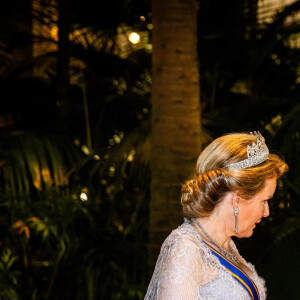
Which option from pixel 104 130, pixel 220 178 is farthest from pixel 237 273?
pixel 104 130

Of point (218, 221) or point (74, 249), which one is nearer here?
point (218, 221)

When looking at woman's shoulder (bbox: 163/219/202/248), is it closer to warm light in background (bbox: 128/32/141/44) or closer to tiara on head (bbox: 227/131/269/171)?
tiara on head (bbox: 227/131/269/171)

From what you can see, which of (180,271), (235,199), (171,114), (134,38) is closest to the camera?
(180,271)

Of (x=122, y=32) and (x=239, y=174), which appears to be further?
(x=122, y=32)

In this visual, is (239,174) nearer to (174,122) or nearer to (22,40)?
(174,122)

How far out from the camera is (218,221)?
2.17m

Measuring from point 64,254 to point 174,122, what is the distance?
65.1 inches

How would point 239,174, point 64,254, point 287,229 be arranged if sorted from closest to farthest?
point 239,174, point 287,229, point 64,254

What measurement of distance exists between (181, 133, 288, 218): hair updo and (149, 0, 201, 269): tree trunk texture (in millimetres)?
1024

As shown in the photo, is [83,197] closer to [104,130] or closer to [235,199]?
[104,130]

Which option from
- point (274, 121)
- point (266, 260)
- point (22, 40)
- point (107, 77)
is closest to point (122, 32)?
point (107, 77)

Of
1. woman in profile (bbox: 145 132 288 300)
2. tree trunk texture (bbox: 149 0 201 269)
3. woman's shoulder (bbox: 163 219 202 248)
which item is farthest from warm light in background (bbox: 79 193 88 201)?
woman's shoulder (bbox: 163 219 202 248)

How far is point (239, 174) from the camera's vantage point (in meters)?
2.08

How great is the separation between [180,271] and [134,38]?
12.2 feet
